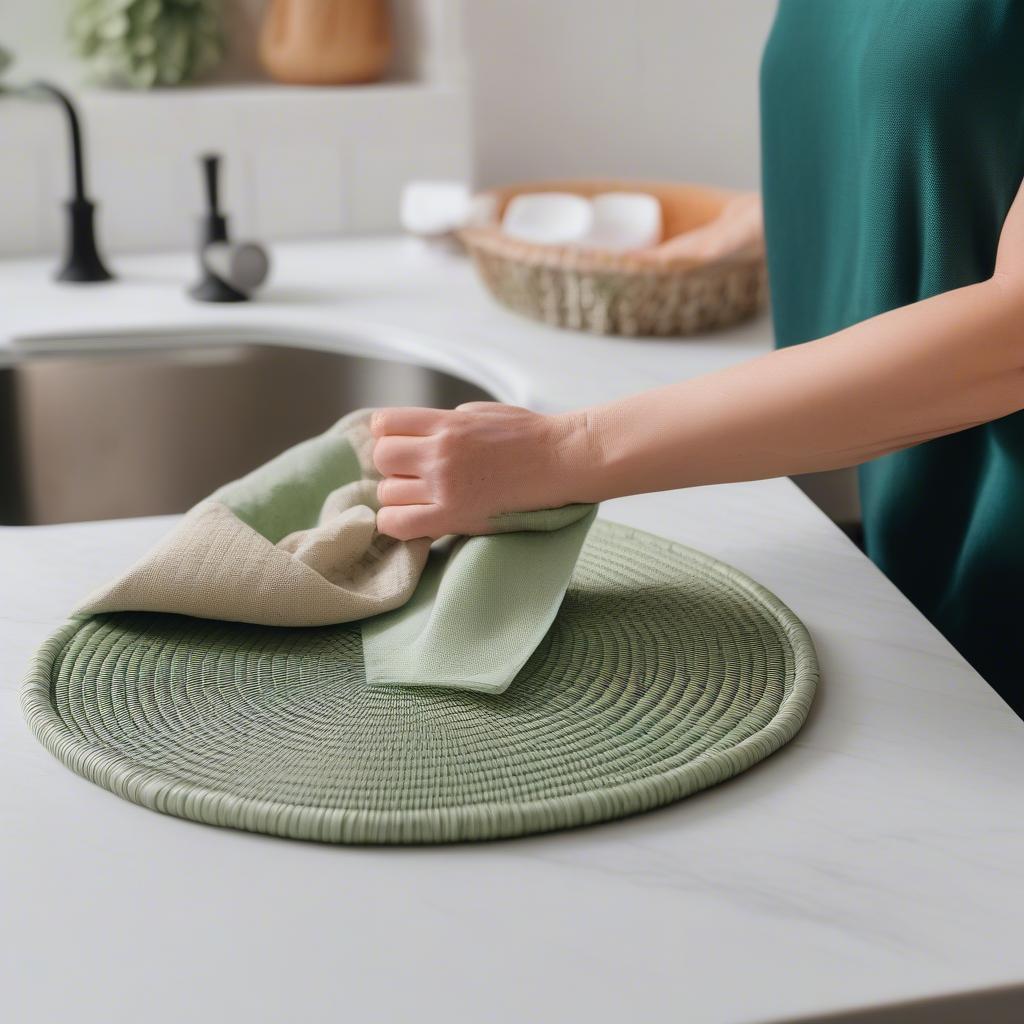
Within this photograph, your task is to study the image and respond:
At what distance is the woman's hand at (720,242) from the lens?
1.29m

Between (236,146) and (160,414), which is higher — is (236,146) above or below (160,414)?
above

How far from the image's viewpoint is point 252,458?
1486 mm

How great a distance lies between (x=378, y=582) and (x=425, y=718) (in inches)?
5.3

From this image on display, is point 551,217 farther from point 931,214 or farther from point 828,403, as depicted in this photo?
point 828,403

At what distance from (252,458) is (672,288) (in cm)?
51

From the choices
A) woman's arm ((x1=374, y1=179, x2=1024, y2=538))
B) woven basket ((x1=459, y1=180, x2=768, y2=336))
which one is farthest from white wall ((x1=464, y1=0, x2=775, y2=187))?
woman's arm ((x1=374, y1=179, x2=1024, y2=538))

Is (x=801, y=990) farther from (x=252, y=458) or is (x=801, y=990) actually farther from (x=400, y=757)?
(x=252, y=458)

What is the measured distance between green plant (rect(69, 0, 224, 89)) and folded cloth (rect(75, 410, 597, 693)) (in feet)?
3.86

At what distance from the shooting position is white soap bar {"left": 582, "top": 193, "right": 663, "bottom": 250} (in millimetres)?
1553

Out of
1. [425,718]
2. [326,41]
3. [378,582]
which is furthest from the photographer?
[326,41]

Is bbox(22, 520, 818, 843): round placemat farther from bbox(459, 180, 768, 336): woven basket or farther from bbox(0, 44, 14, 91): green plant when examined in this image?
bbox(0, 44, 14, 91): green plant

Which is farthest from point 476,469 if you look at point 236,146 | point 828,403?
point 236,146

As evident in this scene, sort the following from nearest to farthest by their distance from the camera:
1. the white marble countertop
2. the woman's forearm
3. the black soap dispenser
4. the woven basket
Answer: the white marble countertop, the woman's forearm, the woven basket, the black soap dispenser

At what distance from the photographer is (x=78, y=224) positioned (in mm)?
1537
